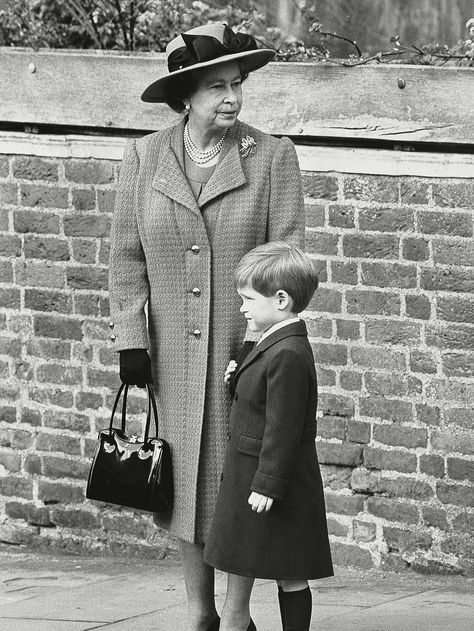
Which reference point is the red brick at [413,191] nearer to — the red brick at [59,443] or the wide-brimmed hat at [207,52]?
the wide-brimmed hat at [207,52]

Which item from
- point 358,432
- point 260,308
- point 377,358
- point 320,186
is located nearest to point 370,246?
point 320,186

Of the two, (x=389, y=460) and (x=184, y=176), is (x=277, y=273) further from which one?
(x=389, y=460)

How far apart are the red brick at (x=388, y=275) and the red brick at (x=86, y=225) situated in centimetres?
125

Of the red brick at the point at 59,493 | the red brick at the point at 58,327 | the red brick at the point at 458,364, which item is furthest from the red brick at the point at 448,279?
the red brick at the point at 59,493

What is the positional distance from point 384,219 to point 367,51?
1348 millimetres

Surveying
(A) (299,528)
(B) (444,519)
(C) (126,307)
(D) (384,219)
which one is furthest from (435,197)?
(A) (299,528)

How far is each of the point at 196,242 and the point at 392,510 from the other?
189cm

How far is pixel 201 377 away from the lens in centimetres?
421

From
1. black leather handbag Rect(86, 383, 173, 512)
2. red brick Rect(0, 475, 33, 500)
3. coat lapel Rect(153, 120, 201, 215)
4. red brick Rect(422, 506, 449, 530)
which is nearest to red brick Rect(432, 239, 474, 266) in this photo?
red brick Rect(422, 506, 449, 530)

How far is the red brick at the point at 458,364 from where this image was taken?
534 centimetres

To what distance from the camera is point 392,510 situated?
557cm

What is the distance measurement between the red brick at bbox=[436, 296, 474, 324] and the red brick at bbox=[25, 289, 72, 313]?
176 centimetres

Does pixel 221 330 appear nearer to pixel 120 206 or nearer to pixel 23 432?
pixel 120 206

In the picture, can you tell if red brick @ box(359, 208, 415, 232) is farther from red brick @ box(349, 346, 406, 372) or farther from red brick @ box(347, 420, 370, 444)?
red brick @ box(347, 420, 370, 444)
